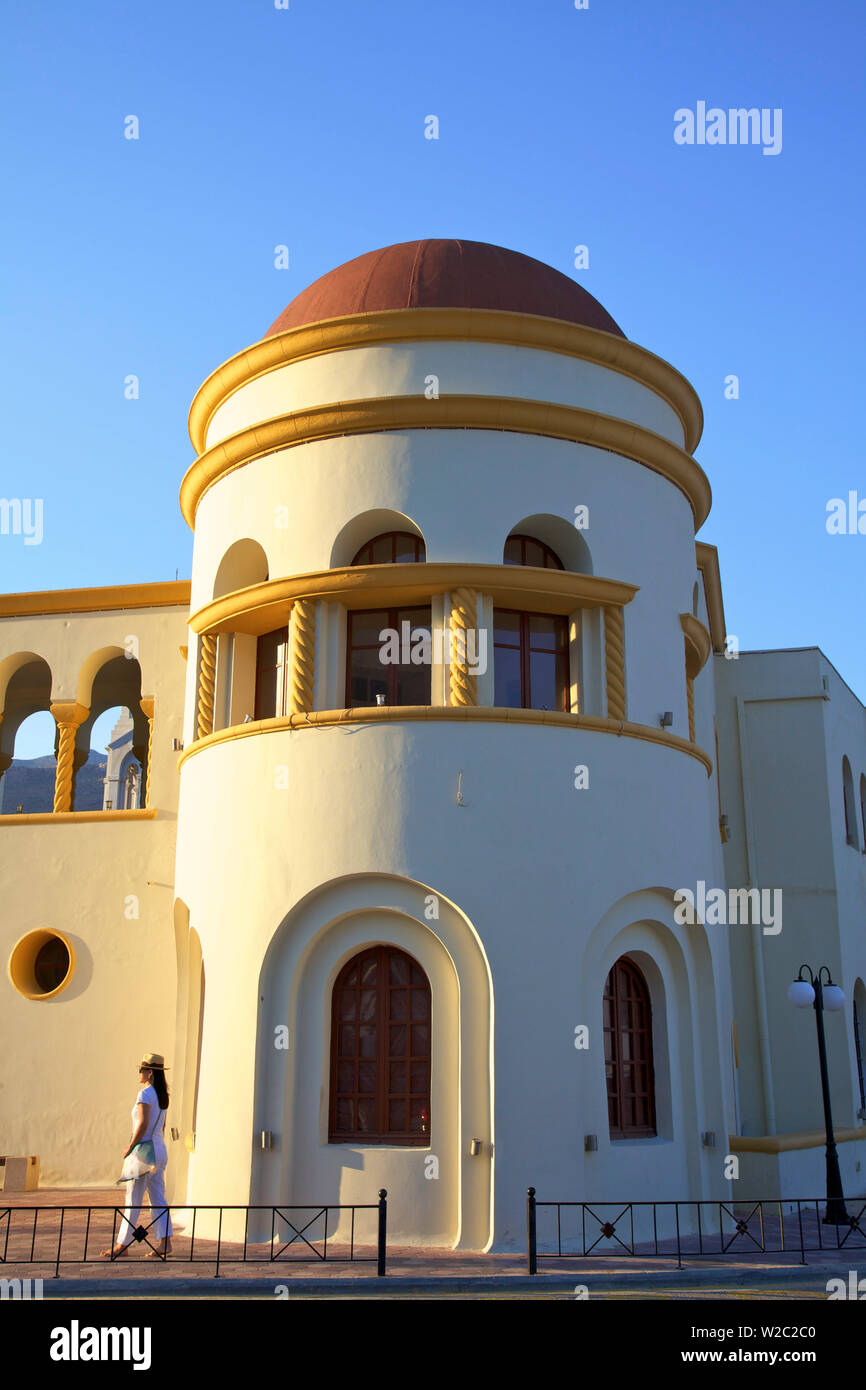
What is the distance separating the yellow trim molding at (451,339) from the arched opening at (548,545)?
7.21 ft

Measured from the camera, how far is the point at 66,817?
1925 centimetres

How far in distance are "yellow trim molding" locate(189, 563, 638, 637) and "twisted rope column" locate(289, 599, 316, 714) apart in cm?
18

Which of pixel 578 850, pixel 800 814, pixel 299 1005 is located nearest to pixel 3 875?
pixel 299 1005

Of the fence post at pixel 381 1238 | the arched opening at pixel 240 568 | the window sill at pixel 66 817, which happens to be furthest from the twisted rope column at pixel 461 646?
the window sill at pixel 66 817

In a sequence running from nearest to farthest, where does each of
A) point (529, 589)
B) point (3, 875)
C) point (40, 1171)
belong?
point (529, 589), point (40, 1171), point (3, 875)

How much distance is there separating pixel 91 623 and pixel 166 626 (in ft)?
4.46

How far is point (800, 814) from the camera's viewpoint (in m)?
21.5

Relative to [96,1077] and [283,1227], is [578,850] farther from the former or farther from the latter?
[96,1077]

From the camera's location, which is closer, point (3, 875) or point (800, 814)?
point (3, 875)

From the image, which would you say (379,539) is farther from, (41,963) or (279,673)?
(41,963)

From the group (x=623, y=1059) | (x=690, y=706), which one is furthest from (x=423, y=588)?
(x=623, y=1059)

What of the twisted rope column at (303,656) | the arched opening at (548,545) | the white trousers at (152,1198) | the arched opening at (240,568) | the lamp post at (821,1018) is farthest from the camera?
the arched opening at (240,568)

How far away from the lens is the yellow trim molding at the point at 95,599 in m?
20.1

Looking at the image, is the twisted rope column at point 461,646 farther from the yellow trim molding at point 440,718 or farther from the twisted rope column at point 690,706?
the twisted rope column at point 690,706
